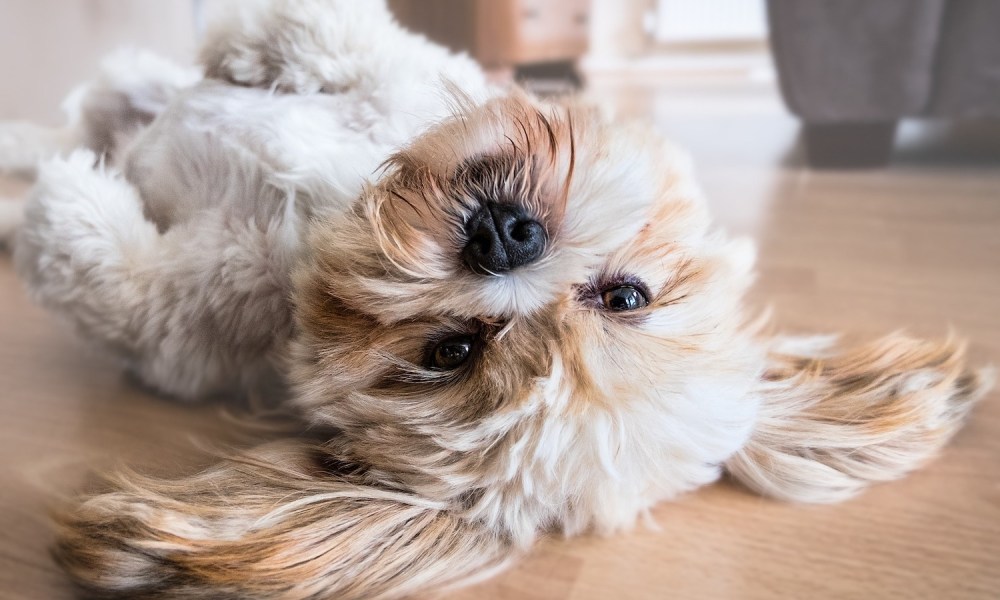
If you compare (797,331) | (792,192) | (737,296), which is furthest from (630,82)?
(737,296)

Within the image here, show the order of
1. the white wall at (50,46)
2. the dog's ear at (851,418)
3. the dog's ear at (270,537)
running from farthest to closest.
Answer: the white wall at (50,46) → the dog's ear at (851,418) → the dog's ear at (270,537)

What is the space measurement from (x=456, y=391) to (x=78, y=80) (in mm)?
2353

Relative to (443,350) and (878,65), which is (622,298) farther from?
(878,65)

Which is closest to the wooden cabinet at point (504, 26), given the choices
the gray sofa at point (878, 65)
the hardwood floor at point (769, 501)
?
the gray sofa at point (878, 65)

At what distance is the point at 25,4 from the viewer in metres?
2.46

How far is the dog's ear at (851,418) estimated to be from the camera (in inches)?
43.6

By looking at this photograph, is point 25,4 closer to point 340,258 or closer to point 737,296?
point 340,258

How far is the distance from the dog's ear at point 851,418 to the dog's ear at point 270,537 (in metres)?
0.43

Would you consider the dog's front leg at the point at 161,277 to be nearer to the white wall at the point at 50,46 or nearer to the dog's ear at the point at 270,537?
the dog's ear at the point at 270,537

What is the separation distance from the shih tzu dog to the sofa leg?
205 cm

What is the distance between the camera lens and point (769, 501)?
1.18m

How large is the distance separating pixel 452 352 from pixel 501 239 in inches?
6.7

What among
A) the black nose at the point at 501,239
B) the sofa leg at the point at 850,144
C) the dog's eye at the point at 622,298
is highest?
the sofa leg at the point at 850,144

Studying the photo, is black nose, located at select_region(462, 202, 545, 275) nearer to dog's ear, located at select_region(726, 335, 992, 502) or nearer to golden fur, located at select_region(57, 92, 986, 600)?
golden fur, located at select_region(57, 92, 986, 600)
